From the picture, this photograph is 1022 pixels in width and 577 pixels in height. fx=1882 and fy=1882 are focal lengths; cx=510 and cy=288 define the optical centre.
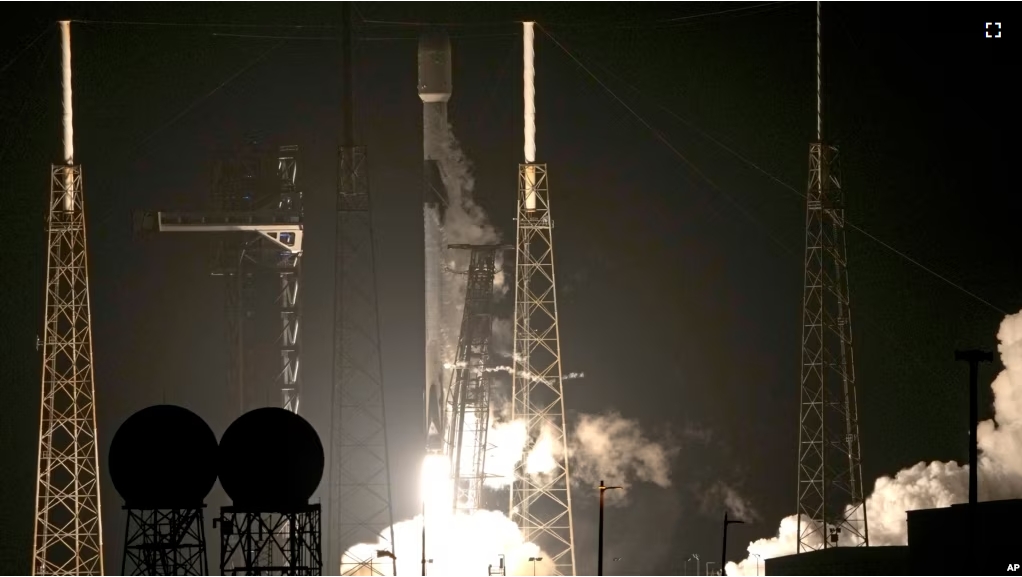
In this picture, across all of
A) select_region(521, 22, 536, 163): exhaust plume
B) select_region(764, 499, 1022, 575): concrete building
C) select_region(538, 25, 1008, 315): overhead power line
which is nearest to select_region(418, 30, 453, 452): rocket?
select_region(521, 22, 536, 163): exhaust plume

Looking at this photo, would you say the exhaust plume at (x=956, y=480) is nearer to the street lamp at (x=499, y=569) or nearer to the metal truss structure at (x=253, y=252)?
the street lamp at (x=499, y=569)

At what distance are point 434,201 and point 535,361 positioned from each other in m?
7.48

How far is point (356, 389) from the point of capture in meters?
73.4

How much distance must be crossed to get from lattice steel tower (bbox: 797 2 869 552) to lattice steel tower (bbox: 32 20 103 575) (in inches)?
996

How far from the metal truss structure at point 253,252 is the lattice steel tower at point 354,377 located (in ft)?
7.75

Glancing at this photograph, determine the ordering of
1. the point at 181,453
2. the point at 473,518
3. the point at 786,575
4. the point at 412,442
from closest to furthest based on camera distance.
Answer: the point at 181,453 < the point at 786,575 < the point at 473,518 < the point at 412,442

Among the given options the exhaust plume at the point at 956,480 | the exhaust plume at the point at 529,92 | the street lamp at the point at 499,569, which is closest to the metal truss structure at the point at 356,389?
the street lamp at the point at 499,569

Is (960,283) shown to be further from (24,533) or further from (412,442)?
(24,533)

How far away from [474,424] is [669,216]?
12024mm

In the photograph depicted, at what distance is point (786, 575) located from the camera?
61.3 m

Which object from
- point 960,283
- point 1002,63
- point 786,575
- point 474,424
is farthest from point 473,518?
point 1002,63

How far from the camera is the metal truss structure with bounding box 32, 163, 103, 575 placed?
6575cm

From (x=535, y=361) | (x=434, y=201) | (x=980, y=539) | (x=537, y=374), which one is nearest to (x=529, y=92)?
(x=434, y=201)

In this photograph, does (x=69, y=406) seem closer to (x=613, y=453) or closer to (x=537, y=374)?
(x=537, y=374)
